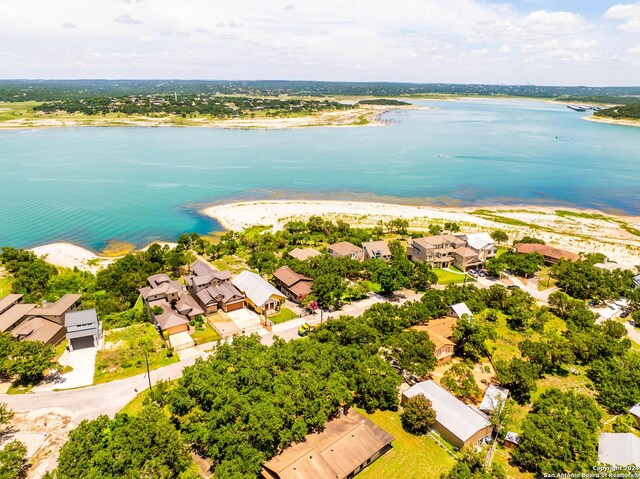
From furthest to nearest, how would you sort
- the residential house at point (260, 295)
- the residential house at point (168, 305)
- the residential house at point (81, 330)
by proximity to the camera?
the residential house at point (260, 295) < the residential house at point (168, 305) < the residential house at point (81, 330)

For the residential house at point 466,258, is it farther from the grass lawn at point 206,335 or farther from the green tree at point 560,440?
the grass lawn at point 206,335

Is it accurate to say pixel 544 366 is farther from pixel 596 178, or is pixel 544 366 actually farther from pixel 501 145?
pixel 501 145

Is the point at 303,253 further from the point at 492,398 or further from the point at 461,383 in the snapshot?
the point at 492,398

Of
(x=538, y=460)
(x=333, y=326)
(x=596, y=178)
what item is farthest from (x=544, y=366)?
(x=596, y=178)

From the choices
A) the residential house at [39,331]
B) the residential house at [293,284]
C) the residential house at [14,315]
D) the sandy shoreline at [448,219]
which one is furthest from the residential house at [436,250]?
the residential house at [14,315]

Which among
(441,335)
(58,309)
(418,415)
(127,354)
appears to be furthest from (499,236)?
(58,309)

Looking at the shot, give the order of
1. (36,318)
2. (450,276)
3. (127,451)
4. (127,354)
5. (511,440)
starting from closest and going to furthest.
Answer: (127,451), (511,440), (127,354), (36,318), (450,276)
